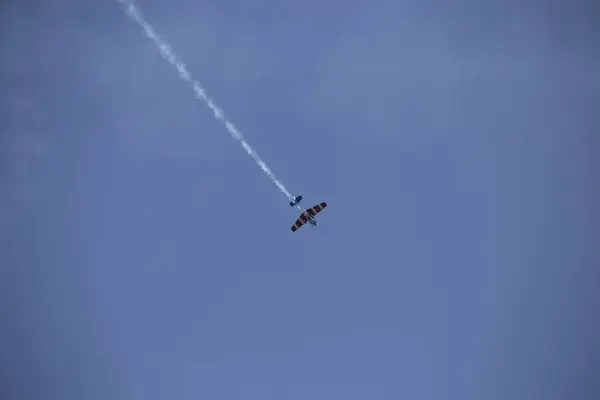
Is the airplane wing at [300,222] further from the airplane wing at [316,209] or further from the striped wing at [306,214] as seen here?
the airplane wing at [316,209]

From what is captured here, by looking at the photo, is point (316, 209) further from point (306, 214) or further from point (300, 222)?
point (300, 222)

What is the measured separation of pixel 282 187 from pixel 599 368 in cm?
6517

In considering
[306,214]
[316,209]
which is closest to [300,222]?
[306,214]

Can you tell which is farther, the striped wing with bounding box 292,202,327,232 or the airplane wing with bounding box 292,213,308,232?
the airplane wing with bounding box 292,213,308,232

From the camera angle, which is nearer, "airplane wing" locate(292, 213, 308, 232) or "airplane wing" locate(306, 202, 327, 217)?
"airplane wing" locate(306, 202, 327, 217)

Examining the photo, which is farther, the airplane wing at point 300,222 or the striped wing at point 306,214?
the airplane wing at point 300,222

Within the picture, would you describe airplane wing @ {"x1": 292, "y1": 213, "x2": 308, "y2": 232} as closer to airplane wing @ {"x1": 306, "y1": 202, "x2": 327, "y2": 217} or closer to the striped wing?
the striped wing

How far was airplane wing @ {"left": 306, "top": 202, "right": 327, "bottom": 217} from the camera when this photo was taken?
8675 cm

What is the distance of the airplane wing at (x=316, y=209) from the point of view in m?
86.8

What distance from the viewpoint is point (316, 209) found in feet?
286

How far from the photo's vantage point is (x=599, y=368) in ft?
401

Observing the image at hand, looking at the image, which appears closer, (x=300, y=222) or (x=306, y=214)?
(x=306, y=214)

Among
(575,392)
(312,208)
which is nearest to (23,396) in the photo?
(312,208)

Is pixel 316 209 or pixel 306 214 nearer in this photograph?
pixel 306 214
